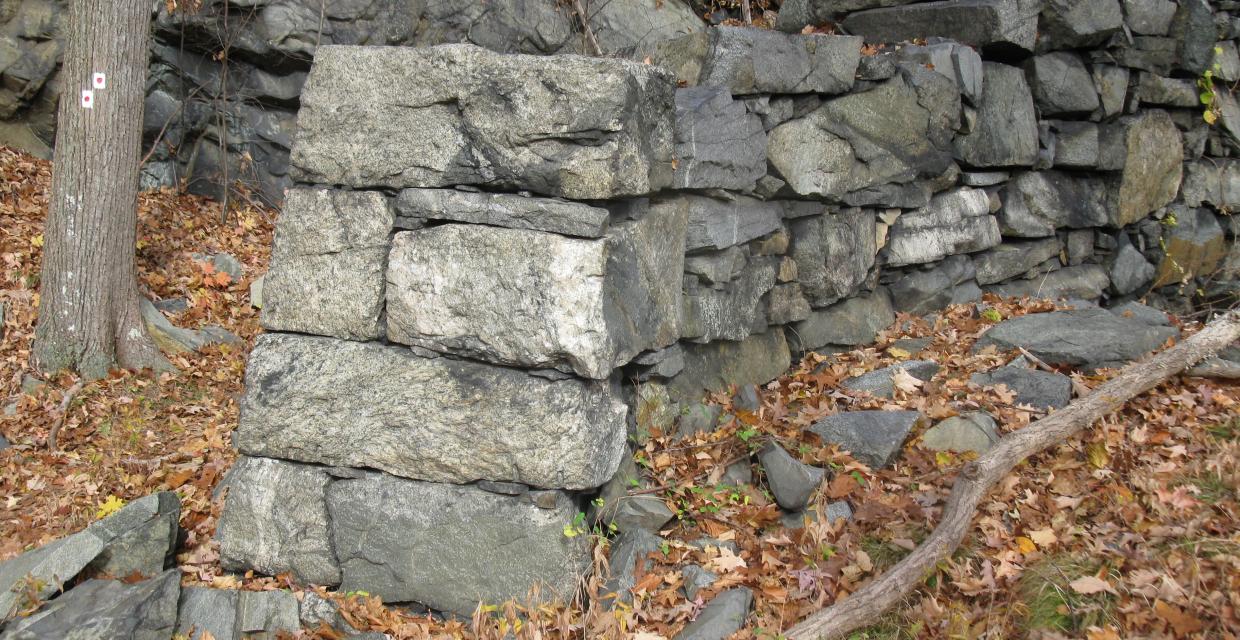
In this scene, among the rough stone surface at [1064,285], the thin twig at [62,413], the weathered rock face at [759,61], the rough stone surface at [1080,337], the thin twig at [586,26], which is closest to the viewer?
the weathered rock face at [759,61]

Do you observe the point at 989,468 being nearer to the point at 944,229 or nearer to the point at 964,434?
the point at 964,434

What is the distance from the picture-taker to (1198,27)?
866cm

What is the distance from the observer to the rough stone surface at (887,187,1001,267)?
7.03 metres

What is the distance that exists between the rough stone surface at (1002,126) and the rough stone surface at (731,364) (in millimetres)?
2418

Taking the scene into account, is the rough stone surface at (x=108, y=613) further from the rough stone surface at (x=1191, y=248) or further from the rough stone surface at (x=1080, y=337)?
the rough stone surface at (x=1191, y=248)

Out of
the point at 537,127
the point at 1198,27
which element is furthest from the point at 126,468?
the point at 1198,27

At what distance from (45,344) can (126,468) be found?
164 centimetres

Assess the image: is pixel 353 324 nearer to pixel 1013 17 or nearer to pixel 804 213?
pixel 804 213

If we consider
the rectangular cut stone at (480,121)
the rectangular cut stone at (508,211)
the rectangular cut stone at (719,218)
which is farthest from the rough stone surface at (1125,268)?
the rectangular cut stone at (508,211)

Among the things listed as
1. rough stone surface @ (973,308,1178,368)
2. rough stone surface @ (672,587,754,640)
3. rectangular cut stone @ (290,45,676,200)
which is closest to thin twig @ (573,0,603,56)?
rough stone surface @ (973,308,1178,368)

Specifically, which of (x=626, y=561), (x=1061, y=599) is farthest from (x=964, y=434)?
(x=626, y=561)

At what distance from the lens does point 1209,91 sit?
8.87 m

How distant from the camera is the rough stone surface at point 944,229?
7027mm

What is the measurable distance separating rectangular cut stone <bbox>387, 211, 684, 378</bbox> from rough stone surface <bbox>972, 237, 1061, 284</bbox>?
431 centimetres
